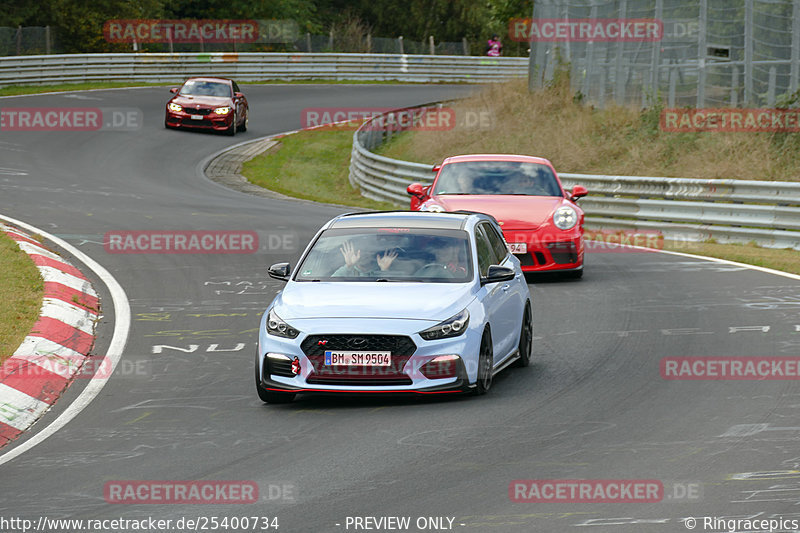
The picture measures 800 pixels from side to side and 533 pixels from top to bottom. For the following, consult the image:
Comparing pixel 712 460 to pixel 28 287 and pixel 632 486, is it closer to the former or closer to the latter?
pixel 632 486

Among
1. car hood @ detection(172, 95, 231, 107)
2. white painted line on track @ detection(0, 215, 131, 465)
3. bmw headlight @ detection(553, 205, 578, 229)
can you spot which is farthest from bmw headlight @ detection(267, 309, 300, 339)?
car hood @ detection(172, 95, 231, 107)

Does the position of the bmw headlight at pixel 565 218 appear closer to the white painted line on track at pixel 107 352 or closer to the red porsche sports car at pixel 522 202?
the red porsche sports car at pixel 522 202

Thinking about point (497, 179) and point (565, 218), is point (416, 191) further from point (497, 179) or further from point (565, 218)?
point (565, 218)

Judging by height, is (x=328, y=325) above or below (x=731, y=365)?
above

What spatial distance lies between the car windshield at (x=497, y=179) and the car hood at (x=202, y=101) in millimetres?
22351

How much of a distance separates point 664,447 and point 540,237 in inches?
326

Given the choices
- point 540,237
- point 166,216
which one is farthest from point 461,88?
point 540,237

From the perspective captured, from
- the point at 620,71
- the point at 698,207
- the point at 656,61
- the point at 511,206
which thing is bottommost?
the point at 698,207

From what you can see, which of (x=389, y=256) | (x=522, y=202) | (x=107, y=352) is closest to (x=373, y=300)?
(x=389, y=256)

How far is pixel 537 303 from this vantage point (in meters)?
14.7

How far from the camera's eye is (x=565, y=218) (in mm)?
16453

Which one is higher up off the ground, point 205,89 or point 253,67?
point 253,67

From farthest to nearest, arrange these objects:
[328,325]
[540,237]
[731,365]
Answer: [540,237]
[731,365]
[328,325]

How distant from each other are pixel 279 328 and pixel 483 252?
2.23 metres
